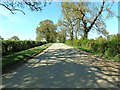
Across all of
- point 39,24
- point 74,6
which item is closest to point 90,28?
point 74,6

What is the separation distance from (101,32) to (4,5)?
101ft

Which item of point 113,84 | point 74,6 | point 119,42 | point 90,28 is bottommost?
point 113,84

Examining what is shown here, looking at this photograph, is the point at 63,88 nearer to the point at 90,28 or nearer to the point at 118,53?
the point at 118,53

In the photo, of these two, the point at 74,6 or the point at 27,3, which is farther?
the point at 74,6

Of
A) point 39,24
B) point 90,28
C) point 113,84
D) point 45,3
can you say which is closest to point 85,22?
point 90,28

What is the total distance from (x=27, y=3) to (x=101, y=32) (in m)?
29.3

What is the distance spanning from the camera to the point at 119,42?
18016mm

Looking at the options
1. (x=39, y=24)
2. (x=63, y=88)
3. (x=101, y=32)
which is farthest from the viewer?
(x=39, y=24)

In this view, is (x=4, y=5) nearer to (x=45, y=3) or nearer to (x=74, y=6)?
(x=45, y=3)

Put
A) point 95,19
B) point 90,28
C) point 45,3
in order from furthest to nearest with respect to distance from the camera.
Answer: point 90,28, point 95,19, point 45,3

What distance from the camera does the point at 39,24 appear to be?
121 m

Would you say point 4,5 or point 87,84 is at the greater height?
point 4,5

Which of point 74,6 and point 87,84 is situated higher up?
point 74,6

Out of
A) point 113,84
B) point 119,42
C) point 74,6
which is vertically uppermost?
point 74,6
